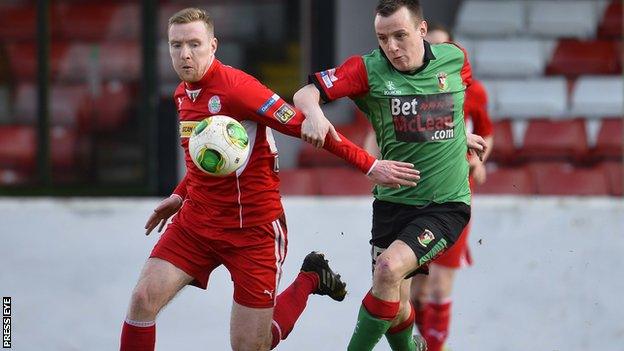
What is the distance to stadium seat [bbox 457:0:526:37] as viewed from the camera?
1139 cm

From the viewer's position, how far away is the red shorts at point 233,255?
602cm

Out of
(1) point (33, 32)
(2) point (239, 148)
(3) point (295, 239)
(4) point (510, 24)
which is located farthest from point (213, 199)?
(4) point (510, 24)

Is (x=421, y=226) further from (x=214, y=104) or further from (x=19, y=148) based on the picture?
(x=19, y=148)

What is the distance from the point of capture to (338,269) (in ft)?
24.1

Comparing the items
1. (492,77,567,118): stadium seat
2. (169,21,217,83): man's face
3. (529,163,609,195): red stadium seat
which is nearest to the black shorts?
(169,21,217,83): man's face

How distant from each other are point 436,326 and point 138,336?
1964 millimetres

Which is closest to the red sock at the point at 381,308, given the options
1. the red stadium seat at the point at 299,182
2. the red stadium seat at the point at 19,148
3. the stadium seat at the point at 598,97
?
the red stadium seat at the point at 299,182

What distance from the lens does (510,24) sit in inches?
452

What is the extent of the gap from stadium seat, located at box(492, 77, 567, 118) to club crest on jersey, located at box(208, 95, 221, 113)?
17.9ft

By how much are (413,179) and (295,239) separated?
166 cm

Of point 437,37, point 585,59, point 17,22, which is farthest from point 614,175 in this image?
point 17,22

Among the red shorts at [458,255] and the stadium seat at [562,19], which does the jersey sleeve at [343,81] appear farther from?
the stadium seat at [562,19]

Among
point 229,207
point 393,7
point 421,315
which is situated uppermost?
point 393,7

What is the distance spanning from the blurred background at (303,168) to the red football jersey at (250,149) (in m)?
1.33
